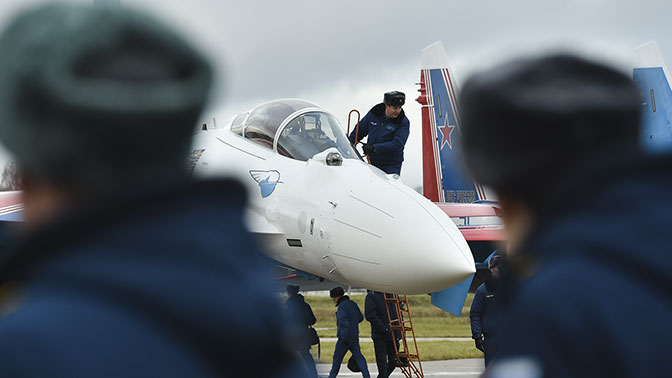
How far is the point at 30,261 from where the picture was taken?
1.40 meters

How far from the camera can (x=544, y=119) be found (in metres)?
1.67

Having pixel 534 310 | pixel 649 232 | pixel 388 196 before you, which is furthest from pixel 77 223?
pixel 388 196

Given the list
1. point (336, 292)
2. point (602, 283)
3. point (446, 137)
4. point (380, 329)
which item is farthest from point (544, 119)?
point (446, 137)

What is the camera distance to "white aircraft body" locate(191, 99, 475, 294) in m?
8.27

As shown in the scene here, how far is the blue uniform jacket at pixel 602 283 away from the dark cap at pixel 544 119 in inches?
3.2

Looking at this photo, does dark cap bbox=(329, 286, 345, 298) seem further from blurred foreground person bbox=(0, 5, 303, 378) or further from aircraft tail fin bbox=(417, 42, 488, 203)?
blurred foreground person bbox=(0, 5, 303, 378)

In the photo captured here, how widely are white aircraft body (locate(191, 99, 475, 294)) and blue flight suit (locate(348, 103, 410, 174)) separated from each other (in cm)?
126

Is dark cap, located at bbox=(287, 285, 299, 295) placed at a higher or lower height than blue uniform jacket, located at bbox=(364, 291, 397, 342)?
higher

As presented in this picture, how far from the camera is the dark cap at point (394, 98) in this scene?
36.2 feet

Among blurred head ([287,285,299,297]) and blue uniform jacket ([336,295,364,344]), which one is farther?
blurred head ([287,285,299,297])

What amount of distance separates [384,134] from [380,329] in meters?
3.77

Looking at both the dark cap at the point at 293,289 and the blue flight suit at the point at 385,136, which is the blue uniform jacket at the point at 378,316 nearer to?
the dark cap at the point at 293,289

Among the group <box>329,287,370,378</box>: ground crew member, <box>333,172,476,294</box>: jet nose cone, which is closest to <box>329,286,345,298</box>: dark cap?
<box>329,287,370,378</box>: ground crew member

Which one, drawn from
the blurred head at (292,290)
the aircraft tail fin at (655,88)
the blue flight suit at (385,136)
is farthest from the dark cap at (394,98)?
Answer: the aircraft tail fin at (655,88)
